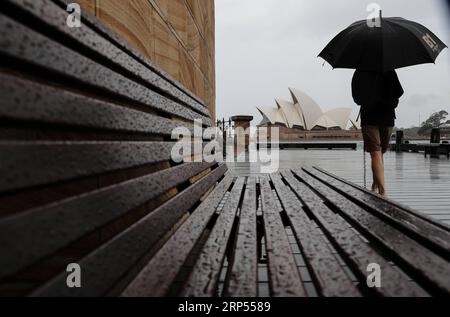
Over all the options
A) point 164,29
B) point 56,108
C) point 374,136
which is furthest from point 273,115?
point 56,108

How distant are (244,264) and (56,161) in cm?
57

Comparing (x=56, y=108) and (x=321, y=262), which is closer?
(x=56, y=108)

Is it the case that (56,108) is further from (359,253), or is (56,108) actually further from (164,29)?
(164,29)

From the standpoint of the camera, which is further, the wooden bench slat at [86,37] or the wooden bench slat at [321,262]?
the wooden bench slat at [321,262]

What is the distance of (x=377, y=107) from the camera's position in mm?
3305

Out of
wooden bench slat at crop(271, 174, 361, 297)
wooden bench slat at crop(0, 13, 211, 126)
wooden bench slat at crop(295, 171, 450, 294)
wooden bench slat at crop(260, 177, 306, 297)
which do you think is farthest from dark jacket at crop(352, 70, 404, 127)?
wooden bench slat at crop(0, 13, 211, 126)

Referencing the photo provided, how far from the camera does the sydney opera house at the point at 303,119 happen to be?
47.8m

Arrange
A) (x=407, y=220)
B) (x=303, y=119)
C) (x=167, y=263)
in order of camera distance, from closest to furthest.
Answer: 1. (x=167, y=263)
2. (x=407, y=220)
3. (x=303, y=119)

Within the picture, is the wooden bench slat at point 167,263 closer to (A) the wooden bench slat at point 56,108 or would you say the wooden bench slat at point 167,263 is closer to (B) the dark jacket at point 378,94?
(A) the wooden bench slat at point 56,108

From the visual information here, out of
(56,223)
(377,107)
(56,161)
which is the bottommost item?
(56,223)

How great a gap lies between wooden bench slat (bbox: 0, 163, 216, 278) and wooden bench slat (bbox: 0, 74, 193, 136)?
161mm

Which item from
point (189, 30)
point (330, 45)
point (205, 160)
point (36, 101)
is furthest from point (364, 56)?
point (36, 101)

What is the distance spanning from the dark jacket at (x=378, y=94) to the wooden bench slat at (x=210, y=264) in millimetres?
2123

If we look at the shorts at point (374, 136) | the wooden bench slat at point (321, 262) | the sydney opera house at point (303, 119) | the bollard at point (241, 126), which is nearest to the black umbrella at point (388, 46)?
the shorts at point (374, 136)
